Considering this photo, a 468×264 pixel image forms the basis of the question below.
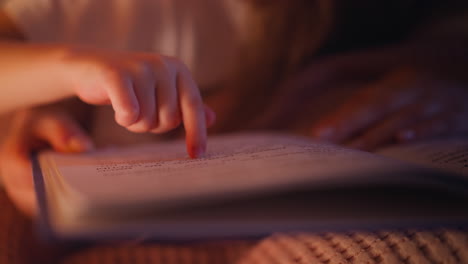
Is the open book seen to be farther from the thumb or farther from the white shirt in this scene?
the white shirt

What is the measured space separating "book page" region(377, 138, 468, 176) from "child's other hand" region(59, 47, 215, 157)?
0.74 feet

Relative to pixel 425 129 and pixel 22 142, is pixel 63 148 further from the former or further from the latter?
pixel 425 129

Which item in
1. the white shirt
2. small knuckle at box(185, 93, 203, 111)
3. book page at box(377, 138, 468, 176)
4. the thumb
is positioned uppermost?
the white shirt

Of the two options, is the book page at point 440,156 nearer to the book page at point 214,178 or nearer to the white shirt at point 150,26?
Result: the book page at point 214,178

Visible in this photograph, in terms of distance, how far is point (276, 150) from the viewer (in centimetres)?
34

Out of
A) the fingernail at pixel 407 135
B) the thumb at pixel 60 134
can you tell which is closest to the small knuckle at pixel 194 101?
the thumb at pixel 60 134

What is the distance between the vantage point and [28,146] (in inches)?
21.8

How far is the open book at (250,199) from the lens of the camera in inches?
7.3

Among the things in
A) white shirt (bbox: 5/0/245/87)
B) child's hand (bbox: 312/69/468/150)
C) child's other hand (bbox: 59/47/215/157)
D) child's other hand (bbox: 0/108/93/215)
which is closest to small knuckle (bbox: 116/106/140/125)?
child's other hand (bbox: 59/47/215/157)

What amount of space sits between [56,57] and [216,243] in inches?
15.0

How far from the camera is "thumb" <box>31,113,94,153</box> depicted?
518mm

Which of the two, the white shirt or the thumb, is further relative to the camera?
the white shirt

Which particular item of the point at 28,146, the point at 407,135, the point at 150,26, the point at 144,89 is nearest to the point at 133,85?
the point at 144,89

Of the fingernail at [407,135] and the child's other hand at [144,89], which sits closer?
the child's other hand at [144,89]
